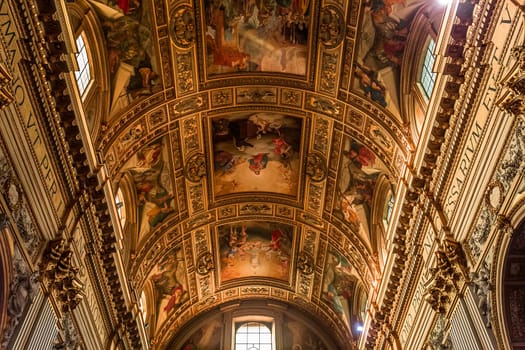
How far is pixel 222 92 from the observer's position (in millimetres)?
16359

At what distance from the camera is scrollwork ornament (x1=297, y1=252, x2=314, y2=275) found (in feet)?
69.4

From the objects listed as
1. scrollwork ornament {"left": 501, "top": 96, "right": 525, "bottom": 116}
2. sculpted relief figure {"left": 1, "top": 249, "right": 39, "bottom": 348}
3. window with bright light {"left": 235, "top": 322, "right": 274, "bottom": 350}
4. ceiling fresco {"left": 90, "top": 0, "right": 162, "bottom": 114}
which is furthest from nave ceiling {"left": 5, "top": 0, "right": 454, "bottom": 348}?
scrollwork ornament {"left": 501, "top": 96, "right": 525, "bottom": 116}

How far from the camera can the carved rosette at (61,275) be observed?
10711 millimetres

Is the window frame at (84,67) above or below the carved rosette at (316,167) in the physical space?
below

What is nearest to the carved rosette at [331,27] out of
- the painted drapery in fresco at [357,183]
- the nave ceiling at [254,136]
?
the nave ceiling at [254,136]

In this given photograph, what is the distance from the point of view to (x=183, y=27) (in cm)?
1455

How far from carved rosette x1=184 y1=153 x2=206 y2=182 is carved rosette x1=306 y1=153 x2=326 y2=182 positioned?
10.7 ft

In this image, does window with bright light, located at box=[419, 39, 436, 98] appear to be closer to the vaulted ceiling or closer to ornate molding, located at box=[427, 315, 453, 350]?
the vaulted ceiling

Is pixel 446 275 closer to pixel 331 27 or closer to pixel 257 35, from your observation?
pixel 331 27

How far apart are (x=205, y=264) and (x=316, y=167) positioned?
6084 millimetres

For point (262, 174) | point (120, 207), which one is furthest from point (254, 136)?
point (120, 207)

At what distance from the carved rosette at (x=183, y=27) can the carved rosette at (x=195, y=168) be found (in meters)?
3.90

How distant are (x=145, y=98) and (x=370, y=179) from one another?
6844 mm

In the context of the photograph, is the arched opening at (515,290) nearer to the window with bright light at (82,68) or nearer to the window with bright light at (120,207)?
the window with bright light at (82,68)
